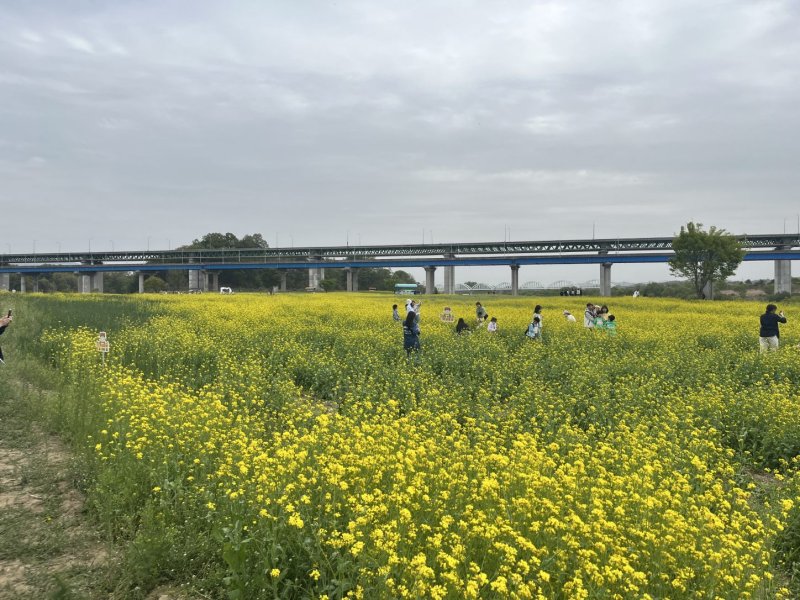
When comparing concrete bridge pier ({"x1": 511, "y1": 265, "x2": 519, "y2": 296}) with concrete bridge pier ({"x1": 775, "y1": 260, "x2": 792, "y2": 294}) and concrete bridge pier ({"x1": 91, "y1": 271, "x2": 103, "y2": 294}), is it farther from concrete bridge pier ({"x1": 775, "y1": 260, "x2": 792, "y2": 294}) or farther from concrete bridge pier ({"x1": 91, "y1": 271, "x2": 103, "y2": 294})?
concrete bridge pier ({"x1": 91, "y1": 271, "x2": 103, "y2": 294})

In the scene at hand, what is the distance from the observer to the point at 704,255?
52.2 m

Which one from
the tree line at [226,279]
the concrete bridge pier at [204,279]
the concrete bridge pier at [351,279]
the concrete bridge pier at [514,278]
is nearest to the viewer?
the concrete bridge pier at [514,278]

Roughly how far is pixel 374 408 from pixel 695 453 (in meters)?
4.76

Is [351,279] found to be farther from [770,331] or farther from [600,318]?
[770,331]

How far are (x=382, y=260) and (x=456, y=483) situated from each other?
281ft

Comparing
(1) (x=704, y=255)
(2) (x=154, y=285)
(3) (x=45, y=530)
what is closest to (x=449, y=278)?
(1) (x=704, y=255)

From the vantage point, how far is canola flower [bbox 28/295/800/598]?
3.87 meters

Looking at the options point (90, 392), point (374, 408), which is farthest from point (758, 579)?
point (90, 392)

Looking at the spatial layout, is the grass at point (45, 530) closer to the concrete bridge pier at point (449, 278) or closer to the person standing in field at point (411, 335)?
the person standing in field at point (411, 335)

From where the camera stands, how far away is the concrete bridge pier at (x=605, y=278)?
77.5m

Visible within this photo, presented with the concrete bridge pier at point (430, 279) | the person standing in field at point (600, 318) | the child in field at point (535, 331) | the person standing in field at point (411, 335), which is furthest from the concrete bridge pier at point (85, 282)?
the child in field at point (535, 331)

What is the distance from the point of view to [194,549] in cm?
478

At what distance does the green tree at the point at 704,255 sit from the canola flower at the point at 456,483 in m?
44.5

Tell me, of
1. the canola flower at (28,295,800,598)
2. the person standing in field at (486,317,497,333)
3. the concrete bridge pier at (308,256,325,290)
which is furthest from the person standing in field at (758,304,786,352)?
the concrete bridge pier at (308,256,325,290)
